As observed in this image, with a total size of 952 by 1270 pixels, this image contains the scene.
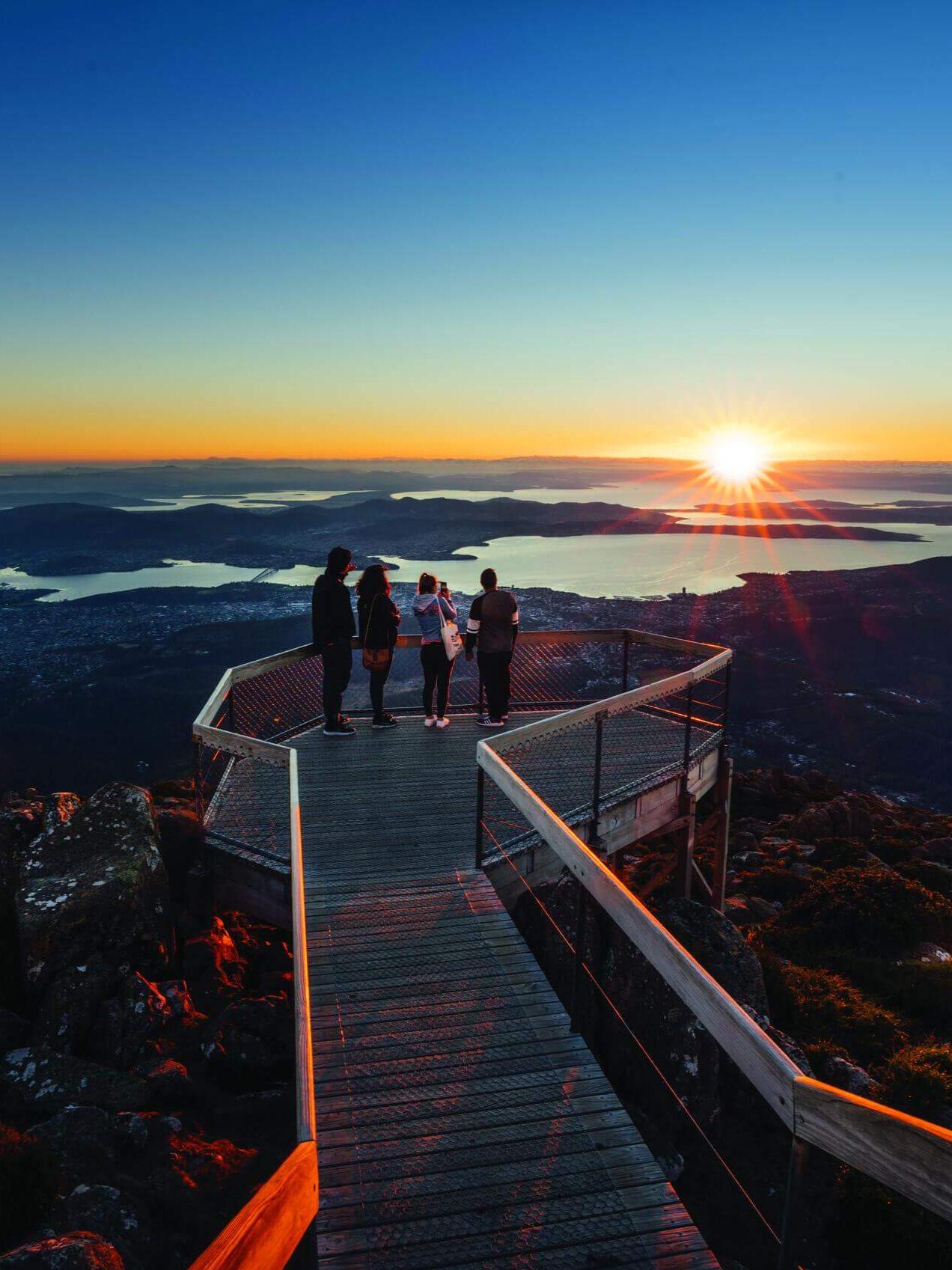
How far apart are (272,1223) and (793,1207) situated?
5.02 feet

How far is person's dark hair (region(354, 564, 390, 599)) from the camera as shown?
901cm

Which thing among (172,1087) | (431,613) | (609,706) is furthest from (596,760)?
(172,1087)

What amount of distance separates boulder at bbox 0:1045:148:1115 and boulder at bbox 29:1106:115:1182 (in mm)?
286

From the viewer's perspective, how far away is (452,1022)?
4.35 meters

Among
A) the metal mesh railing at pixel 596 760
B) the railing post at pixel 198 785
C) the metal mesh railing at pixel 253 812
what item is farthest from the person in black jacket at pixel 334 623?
the metal mesh railing at pixel 596 760

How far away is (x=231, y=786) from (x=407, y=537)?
17400 centimetres

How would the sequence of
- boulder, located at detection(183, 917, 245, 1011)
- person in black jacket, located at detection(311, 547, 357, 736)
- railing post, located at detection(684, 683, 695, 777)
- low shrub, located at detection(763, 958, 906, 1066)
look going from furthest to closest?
1. person in black jacket, located at detection(311, 547, 357, 736)
2. railing post, located at detection(684, 683, 695, 777)
3. low shrub, located at detection(763, 958, 906, 1066)
4. boulder, located at detection(183, 917, 245, 1011)

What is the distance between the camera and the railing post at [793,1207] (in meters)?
2.35

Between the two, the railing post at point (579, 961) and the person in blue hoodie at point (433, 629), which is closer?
the railing post at point (579, 961)

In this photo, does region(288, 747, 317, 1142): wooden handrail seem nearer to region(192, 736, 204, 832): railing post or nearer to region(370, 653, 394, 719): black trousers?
region(192, 736, 204, 832): railing post

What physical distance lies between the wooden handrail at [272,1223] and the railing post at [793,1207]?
4.50ft

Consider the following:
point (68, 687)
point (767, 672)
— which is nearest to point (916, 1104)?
point (767, 672)

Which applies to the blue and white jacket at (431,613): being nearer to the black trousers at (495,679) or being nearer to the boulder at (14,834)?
the black trousers at (495,679)

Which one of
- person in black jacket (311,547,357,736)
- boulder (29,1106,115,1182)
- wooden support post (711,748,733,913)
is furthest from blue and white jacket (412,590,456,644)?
Answer: boulder (29,1106,115,1182)
